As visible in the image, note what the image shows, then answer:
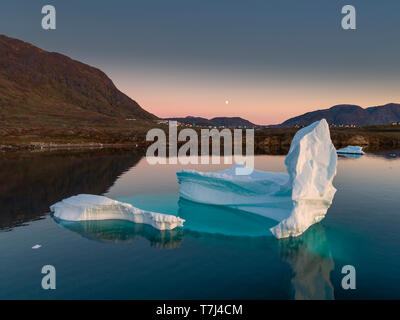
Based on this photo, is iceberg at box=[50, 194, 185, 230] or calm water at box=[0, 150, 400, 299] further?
iceberg at box=[50, 194, 185, 230]

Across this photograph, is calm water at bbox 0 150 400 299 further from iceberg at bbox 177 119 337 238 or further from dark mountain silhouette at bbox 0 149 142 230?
iceberg at bbox 177 119 337 238

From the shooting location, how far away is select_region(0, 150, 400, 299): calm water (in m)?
11.8

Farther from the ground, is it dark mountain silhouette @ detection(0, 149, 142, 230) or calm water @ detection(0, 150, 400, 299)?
dark mountain silhouette @ detection(0, 149, 142, 230)

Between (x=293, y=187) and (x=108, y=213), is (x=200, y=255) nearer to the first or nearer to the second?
(x=293, y=187)

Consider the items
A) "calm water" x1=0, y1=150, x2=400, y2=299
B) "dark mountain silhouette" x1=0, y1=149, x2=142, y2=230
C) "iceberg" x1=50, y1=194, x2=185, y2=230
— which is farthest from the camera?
"dark mountain silhouette" x1=0, y1=149, x2=142, y2=230

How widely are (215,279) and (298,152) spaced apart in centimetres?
965

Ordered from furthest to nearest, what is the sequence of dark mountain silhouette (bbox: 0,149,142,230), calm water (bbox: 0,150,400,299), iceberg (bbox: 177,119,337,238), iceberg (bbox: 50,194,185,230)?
dark mountain silhouette (bbox: 0,149,142,230), iceberg (bbox: 50,194,185,230), iceberg (bbox: 177,119,337,238), calm water (bbox: 0,150,400,299)

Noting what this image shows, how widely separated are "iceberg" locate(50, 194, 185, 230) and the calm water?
1.97ft

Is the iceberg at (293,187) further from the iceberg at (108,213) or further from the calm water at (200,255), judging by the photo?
the iceberg at (108,213)

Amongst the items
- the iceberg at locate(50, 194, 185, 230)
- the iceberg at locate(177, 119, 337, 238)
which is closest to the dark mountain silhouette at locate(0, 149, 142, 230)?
the iceberg at locate(50, 194, 185, 230)

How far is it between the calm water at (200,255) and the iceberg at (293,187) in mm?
1033

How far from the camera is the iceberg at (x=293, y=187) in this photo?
17.2 meters
